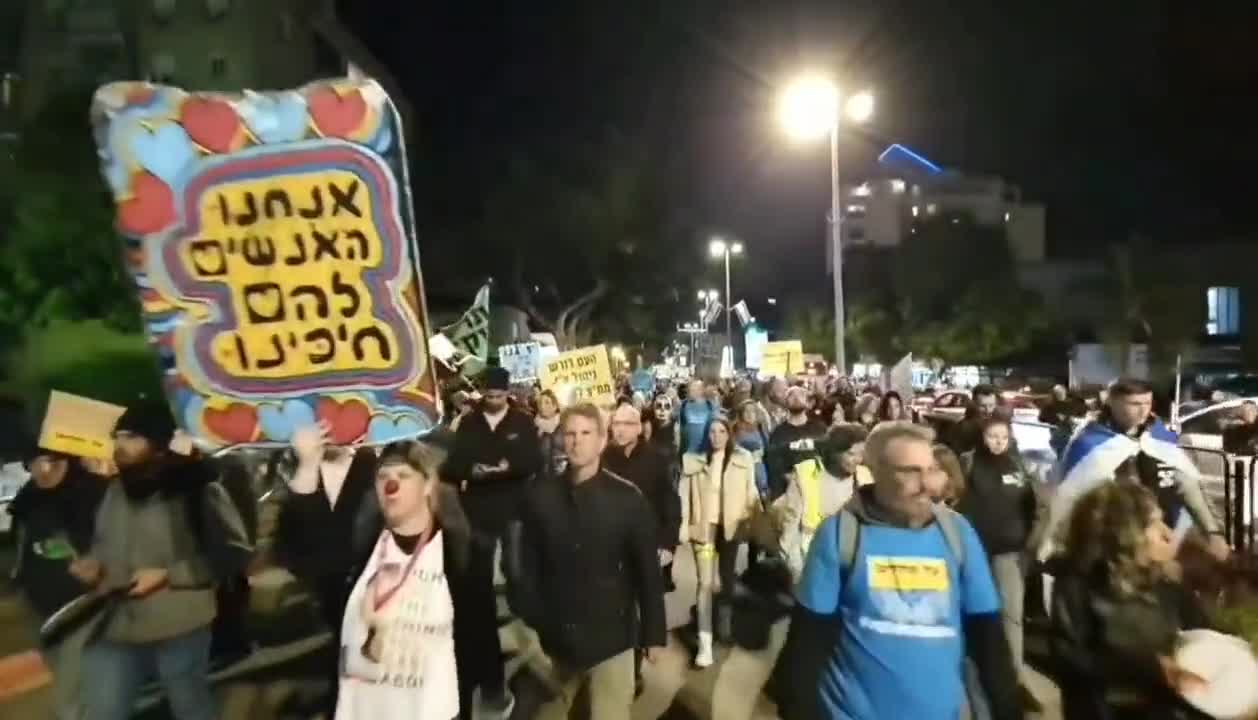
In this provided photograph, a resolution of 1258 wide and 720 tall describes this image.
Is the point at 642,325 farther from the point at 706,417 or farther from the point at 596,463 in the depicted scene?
the point at 596,463

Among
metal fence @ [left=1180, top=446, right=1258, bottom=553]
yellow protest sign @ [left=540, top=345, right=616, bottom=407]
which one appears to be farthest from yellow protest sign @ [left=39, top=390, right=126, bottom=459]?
yellow protest sign @ [left=540, top=345, right=616, bottom=407]

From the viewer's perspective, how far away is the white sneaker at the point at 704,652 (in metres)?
8.98

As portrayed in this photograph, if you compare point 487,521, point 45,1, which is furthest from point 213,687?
point 45,1

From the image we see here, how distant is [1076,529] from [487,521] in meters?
5.13

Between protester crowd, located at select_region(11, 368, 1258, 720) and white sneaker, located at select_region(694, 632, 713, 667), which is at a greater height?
protester crowd, located at select_region(11, 368, 1258, 720)

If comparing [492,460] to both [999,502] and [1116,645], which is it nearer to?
[999,502]

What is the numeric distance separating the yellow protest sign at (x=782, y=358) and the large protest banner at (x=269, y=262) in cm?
1621

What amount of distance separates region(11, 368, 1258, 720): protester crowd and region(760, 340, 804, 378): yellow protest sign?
12499 mm

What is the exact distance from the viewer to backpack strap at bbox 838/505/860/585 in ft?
14.3

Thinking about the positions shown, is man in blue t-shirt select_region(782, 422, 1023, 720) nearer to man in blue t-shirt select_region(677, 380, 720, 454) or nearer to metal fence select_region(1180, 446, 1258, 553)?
metal fence select_region(1180, 446, 1258, 553)

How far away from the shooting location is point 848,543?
4379 mm

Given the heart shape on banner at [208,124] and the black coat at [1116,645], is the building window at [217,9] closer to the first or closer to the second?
the heart shape on banner at [208,124]

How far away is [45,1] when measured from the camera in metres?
61.5

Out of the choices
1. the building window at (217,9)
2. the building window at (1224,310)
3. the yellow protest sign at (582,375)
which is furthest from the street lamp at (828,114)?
the building window at (1224,310)
